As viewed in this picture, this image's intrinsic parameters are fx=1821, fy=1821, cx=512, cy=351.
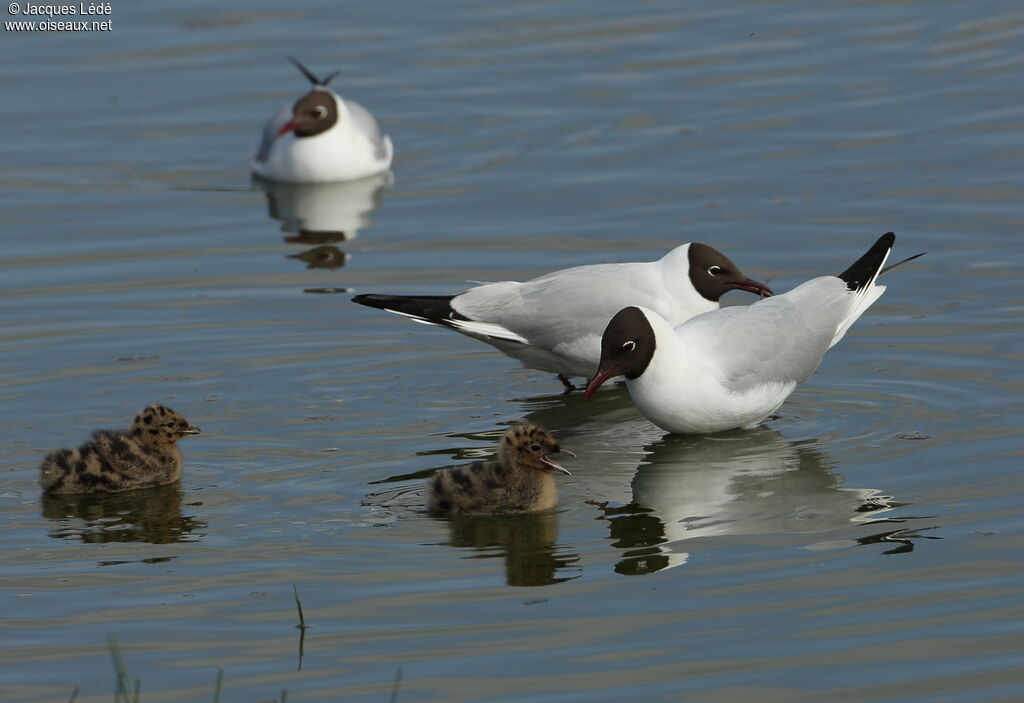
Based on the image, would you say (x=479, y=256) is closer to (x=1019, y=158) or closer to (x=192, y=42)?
(x=1019, y=158)

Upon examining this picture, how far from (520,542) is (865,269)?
368 cm

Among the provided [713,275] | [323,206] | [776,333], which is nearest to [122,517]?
[776,333]

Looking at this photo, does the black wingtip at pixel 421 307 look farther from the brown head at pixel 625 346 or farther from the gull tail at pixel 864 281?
the gull tail at pixel 864 281

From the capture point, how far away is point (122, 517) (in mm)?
9141

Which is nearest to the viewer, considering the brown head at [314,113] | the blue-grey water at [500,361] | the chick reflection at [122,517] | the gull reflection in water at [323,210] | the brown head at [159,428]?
the blue-grey water at [500,361]

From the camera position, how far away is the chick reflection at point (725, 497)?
336 inches

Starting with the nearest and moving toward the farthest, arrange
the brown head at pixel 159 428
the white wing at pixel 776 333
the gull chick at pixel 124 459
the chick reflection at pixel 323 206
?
the gull chick at pixel 124 459 < the brown head at pixel 159 428 < the white wing at pixel 776 333 < the chick reflection at pixel 323 206

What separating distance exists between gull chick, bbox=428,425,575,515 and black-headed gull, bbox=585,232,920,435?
107cm

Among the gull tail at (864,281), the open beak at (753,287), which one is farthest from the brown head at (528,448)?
the open beak at (753,287)

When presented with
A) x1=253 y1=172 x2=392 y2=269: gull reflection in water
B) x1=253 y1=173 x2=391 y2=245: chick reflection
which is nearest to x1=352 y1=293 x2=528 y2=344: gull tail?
x1=253 y1=172 x2=392 y2=269: gull reflection in water

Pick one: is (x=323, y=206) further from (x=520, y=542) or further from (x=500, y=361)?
(x=520, y=542)

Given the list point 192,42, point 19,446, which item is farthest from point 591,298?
point 192,42

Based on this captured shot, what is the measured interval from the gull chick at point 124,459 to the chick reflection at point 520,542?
162 centimetres

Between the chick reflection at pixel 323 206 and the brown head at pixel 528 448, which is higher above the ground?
the chick reflection at pixel 323 206
